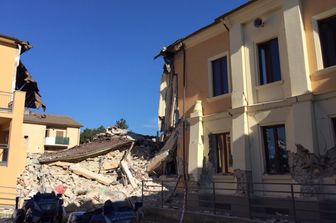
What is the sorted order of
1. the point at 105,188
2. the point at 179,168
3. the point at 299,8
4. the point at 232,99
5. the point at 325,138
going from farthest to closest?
the point at 105,188 < the point at 179,168 < the point at 232,99 < the point at 299,8 < the point at 325,138

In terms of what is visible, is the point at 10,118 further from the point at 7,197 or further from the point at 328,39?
the point at 328,39

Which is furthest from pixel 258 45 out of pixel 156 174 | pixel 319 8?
pixel 156 174

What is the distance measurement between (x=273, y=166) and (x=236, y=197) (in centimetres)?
177

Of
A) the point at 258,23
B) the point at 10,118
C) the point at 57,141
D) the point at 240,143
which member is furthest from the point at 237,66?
the point at 57,141

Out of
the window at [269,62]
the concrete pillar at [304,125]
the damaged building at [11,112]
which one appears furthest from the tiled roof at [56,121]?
the concrete pillar at [304,125]

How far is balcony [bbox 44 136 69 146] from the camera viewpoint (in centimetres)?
4849

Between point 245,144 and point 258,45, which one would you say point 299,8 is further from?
point 245,144

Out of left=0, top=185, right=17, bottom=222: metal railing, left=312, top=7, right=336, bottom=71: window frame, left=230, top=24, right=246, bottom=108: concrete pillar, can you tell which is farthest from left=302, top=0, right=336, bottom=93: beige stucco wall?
left=0, top=185, right=17, bottom=222: metal railing

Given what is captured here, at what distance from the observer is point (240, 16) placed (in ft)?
44.7

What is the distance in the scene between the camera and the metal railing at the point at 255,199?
396 inches

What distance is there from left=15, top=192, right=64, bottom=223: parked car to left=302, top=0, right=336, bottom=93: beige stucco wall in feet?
27.3

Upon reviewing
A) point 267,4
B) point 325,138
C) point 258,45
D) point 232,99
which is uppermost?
point 267,4

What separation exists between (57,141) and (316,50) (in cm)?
4332

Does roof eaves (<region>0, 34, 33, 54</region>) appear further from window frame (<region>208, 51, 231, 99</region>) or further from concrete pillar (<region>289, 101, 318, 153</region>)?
concrete pillar (<region>289, 101, 318, 153</region>)
